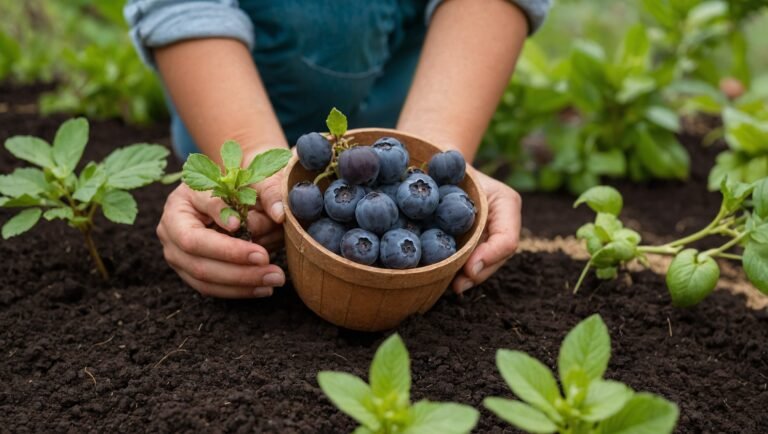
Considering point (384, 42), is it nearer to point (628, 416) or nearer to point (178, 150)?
point (178, 150)

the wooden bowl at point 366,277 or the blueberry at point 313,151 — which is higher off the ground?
the blueberry at point 313,151

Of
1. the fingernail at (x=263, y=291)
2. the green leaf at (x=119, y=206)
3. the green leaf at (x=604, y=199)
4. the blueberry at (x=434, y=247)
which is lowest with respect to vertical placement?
the fingernail at (x=263, y=291)

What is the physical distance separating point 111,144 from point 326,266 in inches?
69.6

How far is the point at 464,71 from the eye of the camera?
210 centimetres

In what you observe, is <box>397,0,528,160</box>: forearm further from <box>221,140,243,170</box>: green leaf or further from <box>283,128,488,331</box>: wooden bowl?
<box>221,140,243,170</box>: green leaf

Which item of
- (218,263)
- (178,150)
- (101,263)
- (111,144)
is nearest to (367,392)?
(218,263)

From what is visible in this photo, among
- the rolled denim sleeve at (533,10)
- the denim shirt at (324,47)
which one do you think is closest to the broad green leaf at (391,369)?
the denim shirt at (324,47)

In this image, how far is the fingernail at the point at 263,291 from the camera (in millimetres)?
1640

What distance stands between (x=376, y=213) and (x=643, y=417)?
0.54 metres

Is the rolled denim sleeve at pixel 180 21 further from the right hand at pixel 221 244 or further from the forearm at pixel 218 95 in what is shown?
the right hand at pixel 221 244

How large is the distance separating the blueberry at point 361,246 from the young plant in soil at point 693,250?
582 mm

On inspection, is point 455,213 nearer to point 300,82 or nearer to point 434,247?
point 434,247

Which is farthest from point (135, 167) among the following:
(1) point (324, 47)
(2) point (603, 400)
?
(2) point (603, 400)

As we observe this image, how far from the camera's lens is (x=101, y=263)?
6.40 feet
